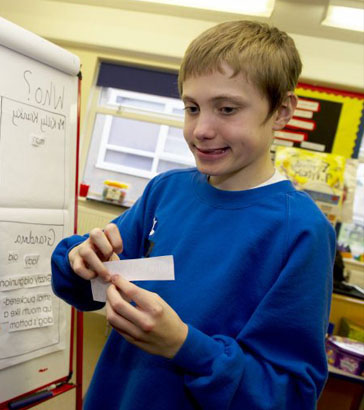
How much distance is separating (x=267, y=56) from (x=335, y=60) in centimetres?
298

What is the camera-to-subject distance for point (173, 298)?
2.07 ft

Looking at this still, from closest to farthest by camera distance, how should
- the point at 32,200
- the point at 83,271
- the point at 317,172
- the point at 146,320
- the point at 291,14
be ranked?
the point at 146,320 < the point at 83,271 < the point at 32,200 < the point at 317,172 < the point at 291,14

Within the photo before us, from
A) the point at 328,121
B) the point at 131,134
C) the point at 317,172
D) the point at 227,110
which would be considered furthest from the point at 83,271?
the point at 131,134

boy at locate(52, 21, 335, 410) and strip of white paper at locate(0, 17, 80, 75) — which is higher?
strip of white paper at locate(0, 17, 80, 75)

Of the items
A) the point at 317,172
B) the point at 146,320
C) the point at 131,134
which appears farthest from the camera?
the point at 131,134

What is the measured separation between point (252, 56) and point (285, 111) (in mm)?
126

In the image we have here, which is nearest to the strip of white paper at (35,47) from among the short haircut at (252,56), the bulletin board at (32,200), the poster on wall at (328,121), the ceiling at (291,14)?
the bulletin board at (32,200)

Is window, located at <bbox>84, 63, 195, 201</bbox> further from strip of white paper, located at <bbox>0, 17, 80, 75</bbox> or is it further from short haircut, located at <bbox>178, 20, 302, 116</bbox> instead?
short haircut, located at <bbox>178, 20, 302, 116</bbox>

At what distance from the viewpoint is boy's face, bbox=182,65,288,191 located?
0.61 metres

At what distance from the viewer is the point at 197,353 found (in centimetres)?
51

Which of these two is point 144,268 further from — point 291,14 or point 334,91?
point 334,91

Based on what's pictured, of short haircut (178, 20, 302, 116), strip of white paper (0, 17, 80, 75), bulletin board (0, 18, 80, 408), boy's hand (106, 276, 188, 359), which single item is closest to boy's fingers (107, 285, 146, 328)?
boy's hand (106, 276, 188, 359)

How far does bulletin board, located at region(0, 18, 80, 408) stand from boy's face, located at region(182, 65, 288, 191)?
0.82m

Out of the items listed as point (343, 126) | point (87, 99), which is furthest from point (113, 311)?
point (87, 99)
